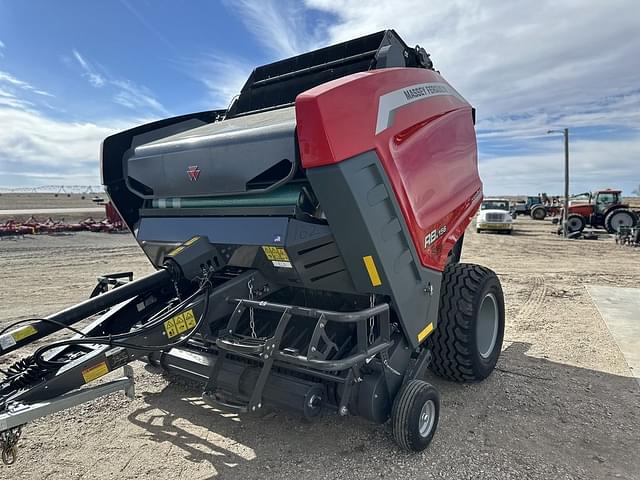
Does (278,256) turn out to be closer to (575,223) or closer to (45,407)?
(45,407)

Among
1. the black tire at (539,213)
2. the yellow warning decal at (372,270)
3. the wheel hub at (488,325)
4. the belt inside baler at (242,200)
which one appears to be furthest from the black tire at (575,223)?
the belt inside baler at (242,200)

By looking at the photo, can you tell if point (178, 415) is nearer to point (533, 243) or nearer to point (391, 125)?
point (391, 125)

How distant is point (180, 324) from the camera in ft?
9.35

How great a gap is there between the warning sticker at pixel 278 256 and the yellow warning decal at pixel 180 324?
0.59 m

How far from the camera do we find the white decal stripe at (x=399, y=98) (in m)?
2.91

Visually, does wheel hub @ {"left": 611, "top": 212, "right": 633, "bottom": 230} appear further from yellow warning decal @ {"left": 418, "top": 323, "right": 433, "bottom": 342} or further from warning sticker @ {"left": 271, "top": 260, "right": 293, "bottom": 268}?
warning sticker @ {"left": 271, "top": 260, "right": 293, "bottom": 268}

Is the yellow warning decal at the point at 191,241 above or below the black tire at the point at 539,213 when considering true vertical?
above

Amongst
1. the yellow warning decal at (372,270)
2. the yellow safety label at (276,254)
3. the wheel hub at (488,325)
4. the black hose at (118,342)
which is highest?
the yellow safety label at (276,254)

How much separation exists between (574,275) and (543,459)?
7.93 m

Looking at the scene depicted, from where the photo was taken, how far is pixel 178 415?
11.9 ft

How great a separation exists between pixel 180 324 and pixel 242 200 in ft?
3.05

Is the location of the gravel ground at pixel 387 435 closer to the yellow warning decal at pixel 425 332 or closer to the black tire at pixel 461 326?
the black tire at pixel 461 326

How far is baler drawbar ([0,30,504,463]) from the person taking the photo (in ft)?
8.56

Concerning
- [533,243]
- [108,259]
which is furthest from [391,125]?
[533,243]
